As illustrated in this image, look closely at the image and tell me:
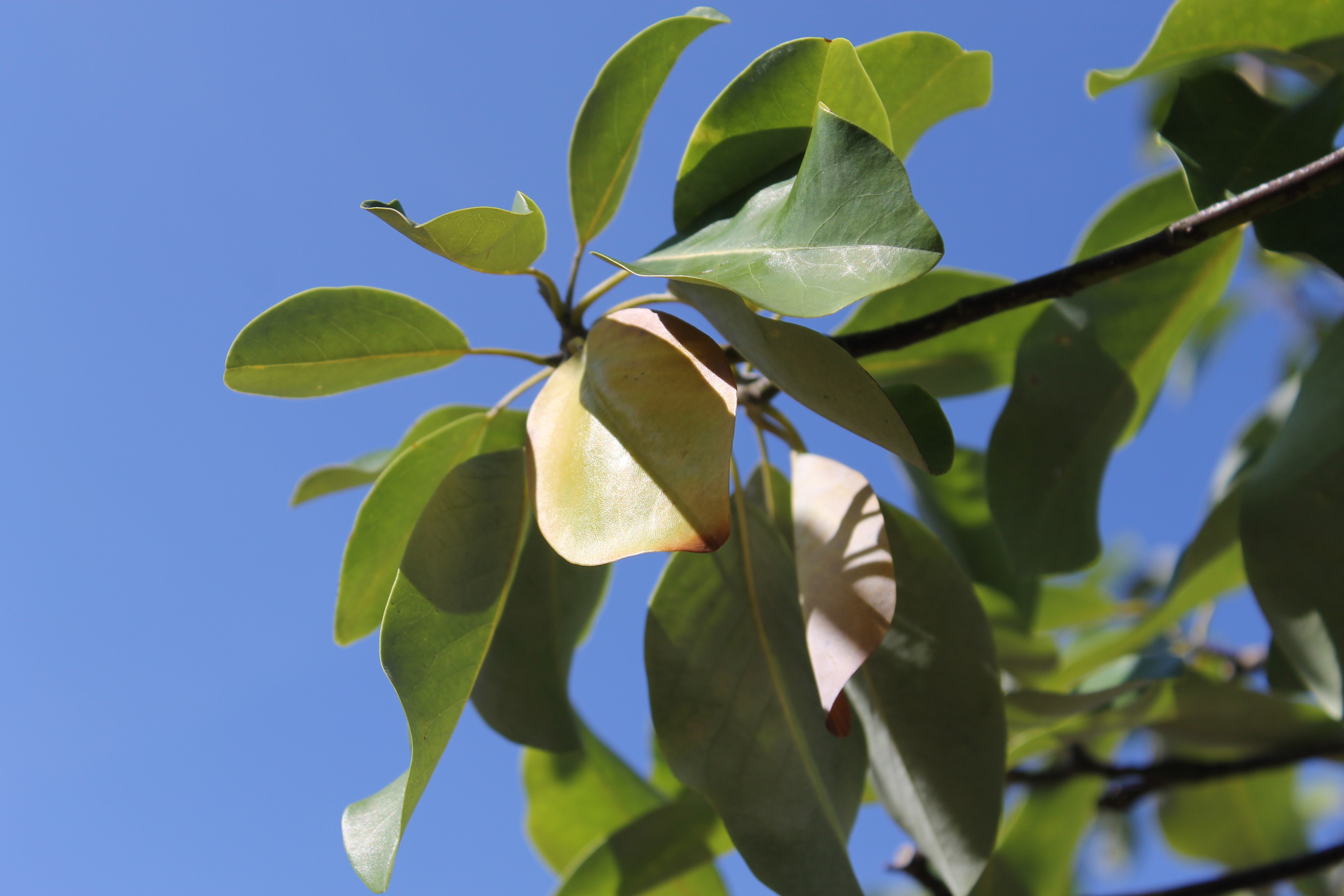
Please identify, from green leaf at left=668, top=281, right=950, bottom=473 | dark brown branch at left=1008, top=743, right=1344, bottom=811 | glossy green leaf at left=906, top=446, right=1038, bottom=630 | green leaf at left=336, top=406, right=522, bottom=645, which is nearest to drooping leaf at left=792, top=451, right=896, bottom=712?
green leaf at left=668, top=281, right=950, bottom=473

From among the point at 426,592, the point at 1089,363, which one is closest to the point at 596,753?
the point at 426,592

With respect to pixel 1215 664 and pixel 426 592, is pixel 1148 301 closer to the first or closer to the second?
pixel 426 592

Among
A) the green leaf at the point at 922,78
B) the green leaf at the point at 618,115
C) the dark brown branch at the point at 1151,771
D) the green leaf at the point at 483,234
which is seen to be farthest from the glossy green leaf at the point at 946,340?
the dark brown branch at the point at 1151,771

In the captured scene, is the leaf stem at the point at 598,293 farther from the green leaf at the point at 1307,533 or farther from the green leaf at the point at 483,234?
the green leaf at the point at 1307,533

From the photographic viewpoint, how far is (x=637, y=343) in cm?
61

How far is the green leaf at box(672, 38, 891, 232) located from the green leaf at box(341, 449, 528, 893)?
0.26 metres

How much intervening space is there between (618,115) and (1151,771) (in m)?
1.15

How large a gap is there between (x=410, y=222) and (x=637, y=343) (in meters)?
0.16

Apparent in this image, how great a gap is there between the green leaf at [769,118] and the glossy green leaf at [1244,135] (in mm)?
314

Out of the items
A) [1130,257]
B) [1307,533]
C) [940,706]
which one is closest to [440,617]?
[940,706]

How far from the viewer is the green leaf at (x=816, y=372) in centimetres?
54

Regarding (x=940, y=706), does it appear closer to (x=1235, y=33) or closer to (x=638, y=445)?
(x=638, y=445)

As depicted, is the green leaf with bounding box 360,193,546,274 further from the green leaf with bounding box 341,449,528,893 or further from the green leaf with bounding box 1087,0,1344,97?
the green leaf with bounding box 1087,0,1344,97

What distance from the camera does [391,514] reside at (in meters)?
0.84
